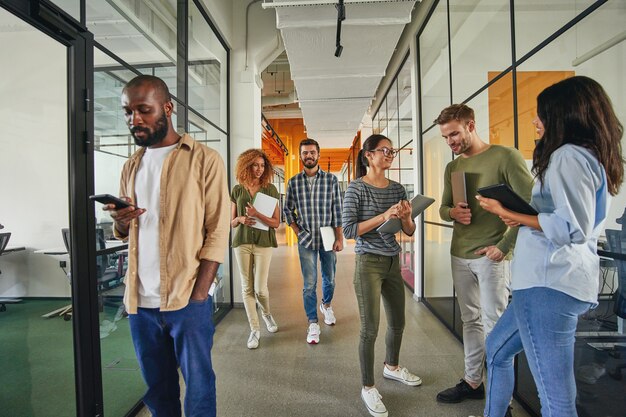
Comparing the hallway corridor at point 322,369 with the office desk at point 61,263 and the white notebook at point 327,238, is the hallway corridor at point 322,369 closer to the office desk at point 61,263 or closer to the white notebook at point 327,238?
the white notebook at point 327,238

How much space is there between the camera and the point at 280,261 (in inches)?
284

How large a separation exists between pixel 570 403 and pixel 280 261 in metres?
6.34

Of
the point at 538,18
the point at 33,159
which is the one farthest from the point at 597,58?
the point at 33,159

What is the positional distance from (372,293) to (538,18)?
1.84m

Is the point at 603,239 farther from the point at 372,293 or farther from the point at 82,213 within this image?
the point at 82,213

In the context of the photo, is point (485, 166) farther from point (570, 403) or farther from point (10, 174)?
point (10, 174)

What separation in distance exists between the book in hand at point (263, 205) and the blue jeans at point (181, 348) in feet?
4.67

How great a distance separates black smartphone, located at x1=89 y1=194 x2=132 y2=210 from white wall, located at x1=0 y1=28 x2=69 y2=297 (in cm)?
64

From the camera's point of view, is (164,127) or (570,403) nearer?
(570,403)

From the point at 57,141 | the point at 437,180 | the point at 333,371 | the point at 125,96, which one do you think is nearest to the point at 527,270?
the point at 125,96

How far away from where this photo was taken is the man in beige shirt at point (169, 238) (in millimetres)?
1214

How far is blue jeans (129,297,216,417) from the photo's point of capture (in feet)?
4.11

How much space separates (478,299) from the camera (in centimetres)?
195

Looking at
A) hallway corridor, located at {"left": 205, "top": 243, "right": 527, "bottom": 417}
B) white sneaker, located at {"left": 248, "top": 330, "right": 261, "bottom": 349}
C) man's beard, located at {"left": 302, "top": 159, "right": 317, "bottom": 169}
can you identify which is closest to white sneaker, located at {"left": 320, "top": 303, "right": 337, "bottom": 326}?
hallway corridor, located at {"left": 205, "top": 243, "right": 527, "bottom": 417}
